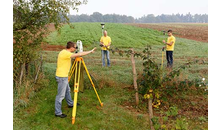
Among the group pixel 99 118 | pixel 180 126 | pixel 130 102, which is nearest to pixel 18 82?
pixel 99 118

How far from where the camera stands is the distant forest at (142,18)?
116 meters

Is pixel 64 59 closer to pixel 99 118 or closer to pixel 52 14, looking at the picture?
pixel 99 118

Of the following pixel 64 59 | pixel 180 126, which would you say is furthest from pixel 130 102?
pixel 180 126

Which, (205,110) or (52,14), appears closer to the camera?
(205,110)

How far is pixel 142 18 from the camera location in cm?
15362

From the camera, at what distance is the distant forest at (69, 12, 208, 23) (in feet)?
381

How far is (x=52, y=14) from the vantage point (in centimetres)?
713

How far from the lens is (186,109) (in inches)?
249
